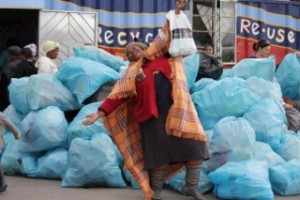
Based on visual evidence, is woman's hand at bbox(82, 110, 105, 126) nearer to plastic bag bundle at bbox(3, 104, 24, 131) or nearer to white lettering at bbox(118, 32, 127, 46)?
plastic bag bundle at bbox(3, 104, 24, 131)

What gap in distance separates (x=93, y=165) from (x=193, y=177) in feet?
3.47

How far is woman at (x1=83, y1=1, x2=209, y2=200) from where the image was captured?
203 inches

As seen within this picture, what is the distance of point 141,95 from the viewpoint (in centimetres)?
528

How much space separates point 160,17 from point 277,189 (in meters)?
5.18

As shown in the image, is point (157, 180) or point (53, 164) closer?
point (157, 180)

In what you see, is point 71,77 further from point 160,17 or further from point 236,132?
point 160,17

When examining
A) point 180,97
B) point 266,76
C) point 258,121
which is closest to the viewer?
point 180,97

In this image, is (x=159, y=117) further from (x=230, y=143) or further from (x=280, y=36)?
(x=280, y=36)

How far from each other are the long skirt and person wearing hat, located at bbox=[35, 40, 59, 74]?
8.76 ft

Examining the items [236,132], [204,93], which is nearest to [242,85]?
[204,93]

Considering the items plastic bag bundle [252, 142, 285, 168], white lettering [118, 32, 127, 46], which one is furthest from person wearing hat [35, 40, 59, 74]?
plastic bag bundle [252, 142, 285, 168]

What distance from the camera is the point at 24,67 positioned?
26.3 feet

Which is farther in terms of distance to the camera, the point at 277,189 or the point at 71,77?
the point at 71,77

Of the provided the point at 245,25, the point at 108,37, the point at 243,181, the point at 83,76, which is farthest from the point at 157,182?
the point at 245,25
